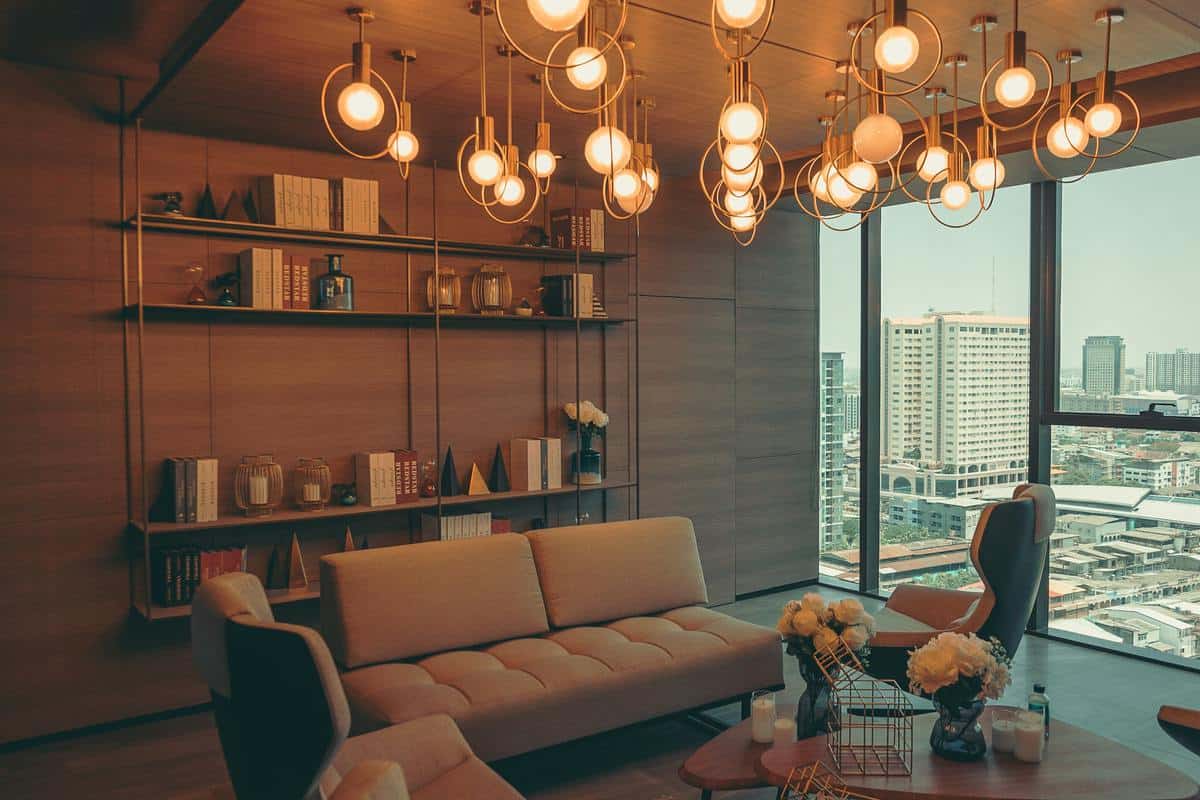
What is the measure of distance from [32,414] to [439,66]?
230 centimetres

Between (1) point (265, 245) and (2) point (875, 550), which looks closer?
(1) point (265, 245)

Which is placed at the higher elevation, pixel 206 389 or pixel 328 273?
pixel 328 273

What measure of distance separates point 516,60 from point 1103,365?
12.6 ft

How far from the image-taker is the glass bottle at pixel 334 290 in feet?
15.0

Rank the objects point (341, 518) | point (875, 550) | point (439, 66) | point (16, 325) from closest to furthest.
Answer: point (439, 66) < point (16, 325) < point (341, 518) < point (875, 550)

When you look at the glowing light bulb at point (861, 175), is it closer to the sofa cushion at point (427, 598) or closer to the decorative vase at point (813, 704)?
the decorative vase at point (813, 704)

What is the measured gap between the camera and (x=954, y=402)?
20.0 feet

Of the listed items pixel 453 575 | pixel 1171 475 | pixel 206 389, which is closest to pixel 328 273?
pixel 206 389

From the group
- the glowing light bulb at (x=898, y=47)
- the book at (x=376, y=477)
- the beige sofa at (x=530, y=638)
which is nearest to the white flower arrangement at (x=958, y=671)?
the beige sofa at (x=530, y=638)

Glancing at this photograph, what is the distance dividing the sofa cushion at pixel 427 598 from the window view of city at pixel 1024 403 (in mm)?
3270

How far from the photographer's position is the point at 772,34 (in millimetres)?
3287

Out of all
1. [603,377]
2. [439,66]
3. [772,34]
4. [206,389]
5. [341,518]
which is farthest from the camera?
[603,377]

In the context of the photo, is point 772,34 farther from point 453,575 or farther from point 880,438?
point 880,438

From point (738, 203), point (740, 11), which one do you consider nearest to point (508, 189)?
point (738, 203)
